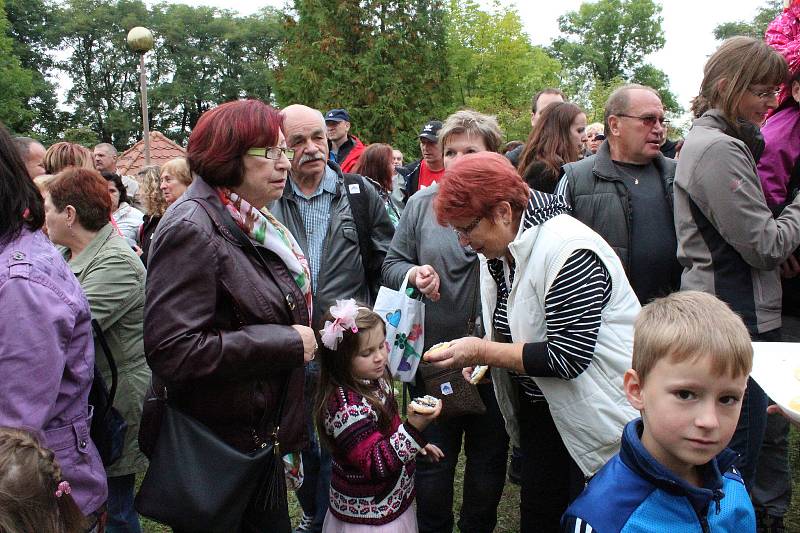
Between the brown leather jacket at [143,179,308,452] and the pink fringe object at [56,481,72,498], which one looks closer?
the pink fringe object at [56,481,72,498]

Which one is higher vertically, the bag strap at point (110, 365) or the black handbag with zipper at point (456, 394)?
the bag strap at point (110, 365)

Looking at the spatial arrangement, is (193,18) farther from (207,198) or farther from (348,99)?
(207,198)

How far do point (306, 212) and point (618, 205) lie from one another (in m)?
1.60

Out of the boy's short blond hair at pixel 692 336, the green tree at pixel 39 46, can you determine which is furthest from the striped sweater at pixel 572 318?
the green tree at pixel 39 46

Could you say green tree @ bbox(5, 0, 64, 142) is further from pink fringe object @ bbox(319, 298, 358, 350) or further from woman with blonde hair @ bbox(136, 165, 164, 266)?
pink fringe object @ bbox(319, 298, 358, 350)

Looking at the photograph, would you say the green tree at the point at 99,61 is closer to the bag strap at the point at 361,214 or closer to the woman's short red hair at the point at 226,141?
the bag strap at the point at 361,214

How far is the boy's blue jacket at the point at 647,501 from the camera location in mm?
1545

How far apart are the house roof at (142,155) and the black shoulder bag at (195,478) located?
57.4ft

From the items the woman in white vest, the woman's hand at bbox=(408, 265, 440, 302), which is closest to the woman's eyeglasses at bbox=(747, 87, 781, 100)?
the woman in white vest

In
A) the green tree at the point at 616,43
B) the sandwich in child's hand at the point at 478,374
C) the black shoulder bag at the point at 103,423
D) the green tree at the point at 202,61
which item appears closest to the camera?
the black shoulder bag at the point at 103,423

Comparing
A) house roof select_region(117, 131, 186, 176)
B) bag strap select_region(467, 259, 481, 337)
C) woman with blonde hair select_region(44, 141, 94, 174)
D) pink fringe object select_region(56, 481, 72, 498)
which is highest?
woman with blonde hair select_region(44, 141, 94, 174)

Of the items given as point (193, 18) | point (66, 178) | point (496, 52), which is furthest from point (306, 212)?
point (193, 18)

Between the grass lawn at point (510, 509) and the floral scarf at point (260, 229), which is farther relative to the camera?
the grass lawn at point (510, 509)

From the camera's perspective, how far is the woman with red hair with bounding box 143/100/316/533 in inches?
79.9
